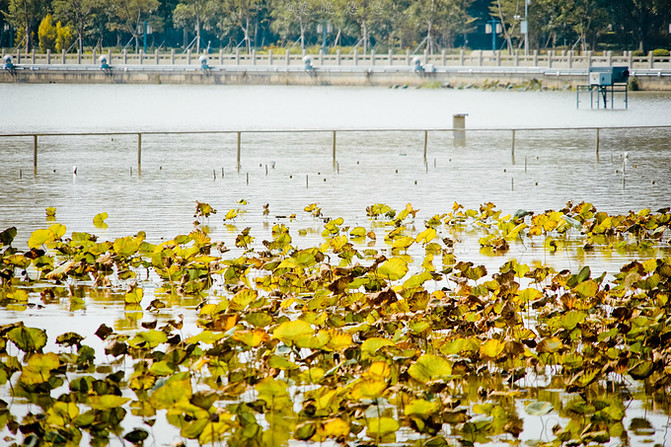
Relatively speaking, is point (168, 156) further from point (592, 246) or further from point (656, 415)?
point (656, 415)

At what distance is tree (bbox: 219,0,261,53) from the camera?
91.6 m

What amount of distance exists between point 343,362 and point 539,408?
1.11m

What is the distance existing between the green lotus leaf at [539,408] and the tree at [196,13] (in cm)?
9010

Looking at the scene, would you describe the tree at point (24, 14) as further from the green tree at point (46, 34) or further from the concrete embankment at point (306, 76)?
the concrete embankment at point (306, 76)

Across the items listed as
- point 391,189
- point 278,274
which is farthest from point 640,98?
point 278,274

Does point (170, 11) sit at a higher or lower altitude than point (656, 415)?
higher

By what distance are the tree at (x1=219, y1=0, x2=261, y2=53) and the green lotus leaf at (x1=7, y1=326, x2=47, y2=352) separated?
288ft

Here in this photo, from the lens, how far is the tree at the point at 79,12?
96.8m

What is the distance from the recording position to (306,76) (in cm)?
8388

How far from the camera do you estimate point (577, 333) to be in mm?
5871

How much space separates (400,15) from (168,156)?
217 ft

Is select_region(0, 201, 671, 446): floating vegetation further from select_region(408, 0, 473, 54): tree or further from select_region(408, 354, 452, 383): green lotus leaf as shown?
select_region(408, 0, 473, 54): tree

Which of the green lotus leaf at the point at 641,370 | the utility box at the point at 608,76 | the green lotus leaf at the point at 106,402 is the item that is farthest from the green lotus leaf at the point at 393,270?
the utility box at the point at 608,76

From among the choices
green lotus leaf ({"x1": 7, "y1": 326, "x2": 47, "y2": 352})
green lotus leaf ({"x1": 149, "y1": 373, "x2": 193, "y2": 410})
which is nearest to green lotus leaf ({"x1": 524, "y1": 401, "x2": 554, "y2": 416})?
green lotus leaf ({"x1": 149, "y1": 373, "x2": 193, "y2": 410})
